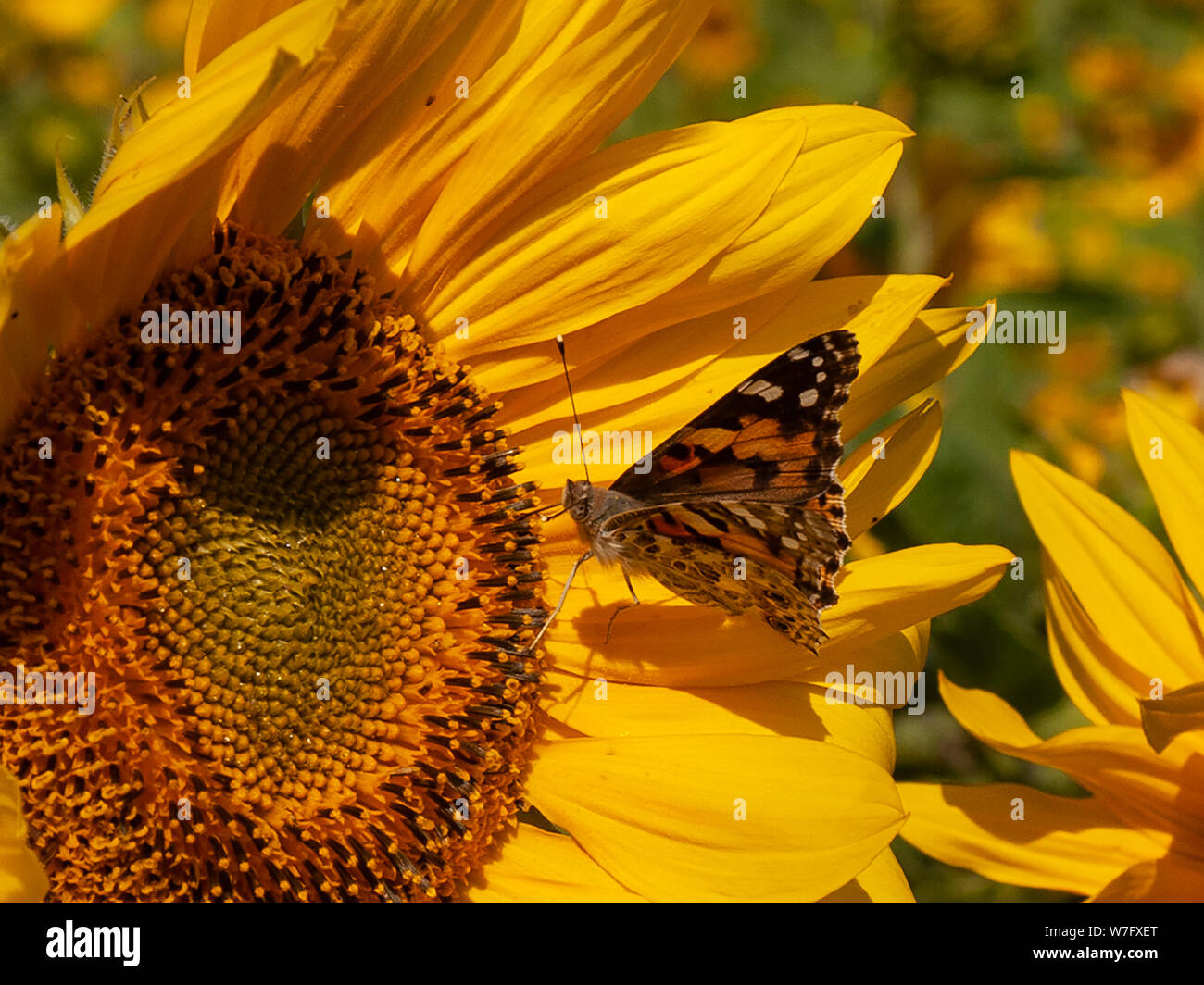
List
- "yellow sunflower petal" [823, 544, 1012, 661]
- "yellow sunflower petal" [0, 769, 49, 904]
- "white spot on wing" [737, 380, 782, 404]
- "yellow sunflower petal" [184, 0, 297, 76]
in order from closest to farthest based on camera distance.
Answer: "yellow sunflower petal" [0, 769, 49, 904]
"yellow sunflower petal" [184, 0, 297, 76]
"white spot on wing" [737, 380, 782, 404]
"yellow sunflower petal" [823, 544, 1012, 661]

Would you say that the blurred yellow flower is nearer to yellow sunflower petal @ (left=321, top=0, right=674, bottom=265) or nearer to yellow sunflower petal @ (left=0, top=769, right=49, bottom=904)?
yellow sunflower petal @ (left=321, top=0, right=674, bottom=265)

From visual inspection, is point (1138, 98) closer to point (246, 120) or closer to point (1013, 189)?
point (1013, 189)

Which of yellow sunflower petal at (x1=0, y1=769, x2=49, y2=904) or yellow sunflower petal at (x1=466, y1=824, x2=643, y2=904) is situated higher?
yellow sunflower petal at (x1=0, y1=769, x2=49, y2=904)

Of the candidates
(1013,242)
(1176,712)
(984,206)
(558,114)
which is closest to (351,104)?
(558,114)

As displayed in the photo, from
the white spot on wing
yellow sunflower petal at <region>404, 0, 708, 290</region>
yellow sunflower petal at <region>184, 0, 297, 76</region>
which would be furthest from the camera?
the white spot on wing

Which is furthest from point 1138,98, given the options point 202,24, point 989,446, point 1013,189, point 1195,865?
point 202,24

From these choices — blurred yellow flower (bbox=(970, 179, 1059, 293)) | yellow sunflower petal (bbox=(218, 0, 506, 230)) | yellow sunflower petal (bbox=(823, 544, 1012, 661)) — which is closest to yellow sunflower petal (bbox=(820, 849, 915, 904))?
yellow sunflower petal (bbox=(823, 544, 1012, 661))
